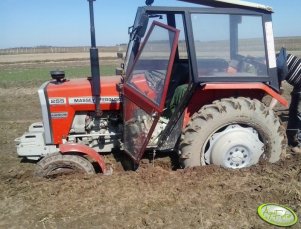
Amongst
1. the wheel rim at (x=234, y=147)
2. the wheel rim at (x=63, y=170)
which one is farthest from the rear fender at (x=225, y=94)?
the wheel rim at (x=63, y=170)

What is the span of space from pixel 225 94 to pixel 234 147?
0.72 meters

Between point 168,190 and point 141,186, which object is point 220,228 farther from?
point 141,186

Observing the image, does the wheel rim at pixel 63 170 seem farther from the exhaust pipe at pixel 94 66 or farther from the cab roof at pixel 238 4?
the cab roof at pixel 238 4

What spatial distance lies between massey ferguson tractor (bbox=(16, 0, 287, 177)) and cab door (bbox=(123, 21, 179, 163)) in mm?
13

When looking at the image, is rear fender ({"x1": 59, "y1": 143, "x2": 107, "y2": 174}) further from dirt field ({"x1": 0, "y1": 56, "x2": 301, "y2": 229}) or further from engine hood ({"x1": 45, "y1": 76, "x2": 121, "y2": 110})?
engine hood ({"x1": 45, "y1": 76, "x2": 121, "y2": 110})

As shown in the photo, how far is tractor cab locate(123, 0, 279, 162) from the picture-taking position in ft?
13.9

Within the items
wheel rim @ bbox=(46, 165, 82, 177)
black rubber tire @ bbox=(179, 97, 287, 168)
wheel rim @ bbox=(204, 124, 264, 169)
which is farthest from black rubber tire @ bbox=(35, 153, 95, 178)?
wheel rim @ bbox=(204, 124, 264, 169)

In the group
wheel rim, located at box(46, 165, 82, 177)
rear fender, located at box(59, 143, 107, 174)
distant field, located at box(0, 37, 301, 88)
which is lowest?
distant field, located at box(0, 37, 301, 88)

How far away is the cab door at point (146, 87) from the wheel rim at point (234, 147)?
88cm

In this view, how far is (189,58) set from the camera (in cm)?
426

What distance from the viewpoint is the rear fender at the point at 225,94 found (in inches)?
176

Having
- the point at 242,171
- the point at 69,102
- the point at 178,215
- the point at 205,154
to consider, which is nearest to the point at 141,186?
the point at 178,215

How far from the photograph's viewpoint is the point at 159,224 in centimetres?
348

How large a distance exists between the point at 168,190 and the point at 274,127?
5.49 feet
